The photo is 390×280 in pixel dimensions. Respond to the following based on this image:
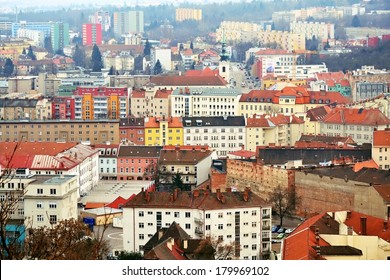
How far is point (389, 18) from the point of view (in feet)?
77.0

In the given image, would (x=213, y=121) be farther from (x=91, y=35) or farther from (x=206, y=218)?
(x=91, y=35)

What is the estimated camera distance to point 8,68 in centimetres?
2041

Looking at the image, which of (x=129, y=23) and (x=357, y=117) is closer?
(x=357, y=117)

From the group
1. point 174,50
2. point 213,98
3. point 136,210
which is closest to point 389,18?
point 174,50

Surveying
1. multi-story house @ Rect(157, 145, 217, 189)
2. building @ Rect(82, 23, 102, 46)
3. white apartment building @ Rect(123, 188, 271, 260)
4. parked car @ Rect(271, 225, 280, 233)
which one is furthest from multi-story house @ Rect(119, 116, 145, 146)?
building @ Rect(82, 23, 102, 46)

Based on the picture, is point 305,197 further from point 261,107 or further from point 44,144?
point 261,107

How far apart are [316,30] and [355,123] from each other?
14.0 meters

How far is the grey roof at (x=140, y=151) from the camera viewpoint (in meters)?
10.3

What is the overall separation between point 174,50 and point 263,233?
17.2m

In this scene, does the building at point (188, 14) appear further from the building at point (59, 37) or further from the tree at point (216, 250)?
the tree at point (216, 250)

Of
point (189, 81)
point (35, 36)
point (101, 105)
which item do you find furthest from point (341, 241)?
point (35, 36)

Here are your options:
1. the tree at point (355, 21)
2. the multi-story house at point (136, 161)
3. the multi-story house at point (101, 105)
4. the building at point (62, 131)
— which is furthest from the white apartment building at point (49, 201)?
the tree at point (355, 21)

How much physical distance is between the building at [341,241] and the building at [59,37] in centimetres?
1513

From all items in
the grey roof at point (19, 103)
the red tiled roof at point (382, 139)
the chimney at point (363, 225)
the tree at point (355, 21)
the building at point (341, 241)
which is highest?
the tree at point (355, 21)
